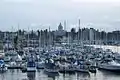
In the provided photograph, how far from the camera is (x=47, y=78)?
44344 mm

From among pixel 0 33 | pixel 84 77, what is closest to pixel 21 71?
pixel 84 77

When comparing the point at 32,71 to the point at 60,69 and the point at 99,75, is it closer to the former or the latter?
the point at 60,69

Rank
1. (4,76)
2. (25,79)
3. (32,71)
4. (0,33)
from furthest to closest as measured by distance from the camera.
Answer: (0,33) → (32,71) → (4,76) → (25,79)

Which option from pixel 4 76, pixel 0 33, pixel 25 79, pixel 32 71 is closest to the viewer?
pixel 25 79

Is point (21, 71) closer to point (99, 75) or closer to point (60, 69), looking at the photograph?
point (60, 69)

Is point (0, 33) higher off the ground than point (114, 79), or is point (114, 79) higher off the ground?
point (0, 33)

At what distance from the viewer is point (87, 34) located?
139875mm

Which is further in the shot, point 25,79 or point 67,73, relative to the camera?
point 67,73

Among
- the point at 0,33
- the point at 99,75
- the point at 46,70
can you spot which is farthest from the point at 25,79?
the point at 0,33

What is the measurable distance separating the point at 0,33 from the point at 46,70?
89.2 m

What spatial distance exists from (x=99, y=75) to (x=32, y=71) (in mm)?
8617

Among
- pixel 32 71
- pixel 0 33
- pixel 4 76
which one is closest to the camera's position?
pixel 4 76

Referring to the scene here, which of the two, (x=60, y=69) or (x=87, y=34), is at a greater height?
(x=87, y=34)

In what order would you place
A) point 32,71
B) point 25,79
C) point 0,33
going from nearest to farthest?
point 25,79 < point 32,71 < point 0,33
